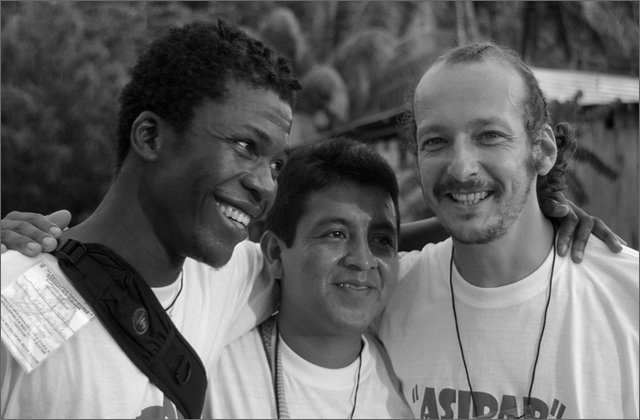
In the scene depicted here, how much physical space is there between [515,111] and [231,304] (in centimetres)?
132

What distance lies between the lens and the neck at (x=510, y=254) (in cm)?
289

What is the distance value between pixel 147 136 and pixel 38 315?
74 cm

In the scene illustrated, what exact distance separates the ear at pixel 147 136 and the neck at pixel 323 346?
0.95 m

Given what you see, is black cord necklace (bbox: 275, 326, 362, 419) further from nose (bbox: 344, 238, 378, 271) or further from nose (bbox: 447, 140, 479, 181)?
nose (bbox: 447, 140, 479, 181)

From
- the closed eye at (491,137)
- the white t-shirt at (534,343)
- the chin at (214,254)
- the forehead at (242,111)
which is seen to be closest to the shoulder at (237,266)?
the chin at (214,254)

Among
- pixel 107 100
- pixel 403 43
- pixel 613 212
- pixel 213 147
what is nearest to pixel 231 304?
pixel 213 147

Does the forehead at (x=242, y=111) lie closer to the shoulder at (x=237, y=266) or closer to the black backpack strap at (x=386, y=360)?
the shoulder at (x=237, y=266)

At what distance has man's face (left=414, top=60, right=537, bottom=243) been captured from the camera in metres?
2.76

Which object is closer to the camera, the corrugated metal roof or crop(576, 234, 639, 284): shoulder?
crop(576, 234, 639, 284): shoulder

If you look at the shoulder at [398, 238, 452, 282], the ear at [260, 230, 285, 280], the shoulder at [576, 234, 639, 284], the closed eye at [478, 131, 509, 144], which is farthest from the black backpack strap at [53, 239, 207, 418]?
the shoulder at [576, 234, 639, 284]

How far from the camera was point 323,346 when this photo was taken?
10.2 ft

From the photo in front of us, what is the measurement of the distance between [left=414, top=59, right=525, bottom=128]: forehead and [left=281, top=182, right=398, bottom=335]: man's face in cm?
44

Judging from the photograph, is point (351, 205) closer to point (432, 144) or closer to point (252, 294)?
point (432, 144)

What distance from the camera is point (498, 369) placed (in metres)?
2.80
